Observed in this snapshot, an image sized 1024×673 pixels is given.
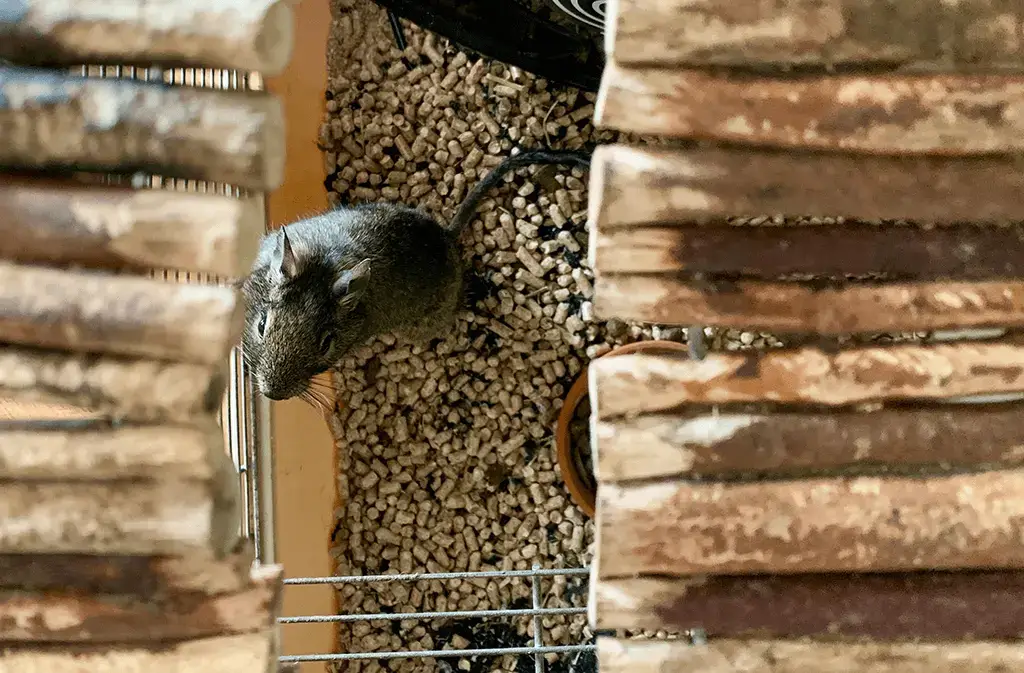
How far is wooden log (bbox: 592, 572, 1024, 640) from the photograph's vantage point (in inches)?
38.4

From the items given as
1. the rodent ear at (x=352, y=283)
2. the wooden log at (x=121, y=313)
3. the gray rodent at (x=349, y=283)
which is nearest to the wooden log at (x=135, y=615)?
the wooden log at (x=121, y=313)

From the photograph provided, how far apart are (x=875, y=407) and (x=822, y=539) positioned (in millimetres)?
167

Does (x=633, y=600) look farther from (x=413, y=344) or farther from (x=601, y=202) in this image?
(x=413, y=344)

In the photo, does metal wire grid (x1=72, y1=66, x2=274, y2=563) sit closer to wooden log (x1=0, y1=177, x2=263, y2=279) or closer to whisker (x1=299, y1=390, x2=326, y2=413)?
whisker (x1=299, y1=390, x2=326, y2=413)

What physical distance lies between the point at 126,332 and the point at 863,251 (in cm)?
82

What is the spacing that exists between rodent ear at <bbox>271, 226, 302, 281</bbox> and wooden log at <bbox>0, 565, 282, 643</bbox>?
0.86 metres

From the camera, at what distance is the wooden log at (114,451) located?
913 mm

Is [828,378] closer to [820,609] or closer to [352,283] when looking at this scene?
[820,609]

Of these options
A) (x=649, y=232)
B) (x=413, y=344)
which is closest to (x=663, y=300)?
(x=649, y=232)

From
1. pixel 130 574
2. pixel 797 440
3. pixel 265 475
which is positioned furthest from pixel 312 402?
pixel 797 440

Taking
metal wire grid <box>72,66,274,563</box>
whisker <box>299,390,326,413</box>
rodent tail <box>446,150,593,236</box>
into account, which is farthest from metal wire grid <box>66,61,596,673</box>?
rodent tail <box>446,150,593,236</box>

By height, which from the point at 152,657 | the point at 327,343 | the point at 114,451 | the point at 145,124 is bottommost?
the point at 152,657

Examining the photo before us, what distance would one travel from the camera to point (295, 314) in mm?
1782

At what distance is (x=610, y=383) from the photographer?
958mm
